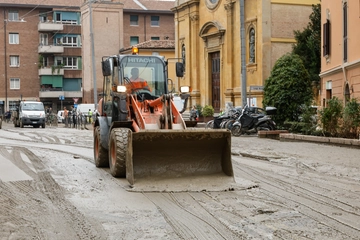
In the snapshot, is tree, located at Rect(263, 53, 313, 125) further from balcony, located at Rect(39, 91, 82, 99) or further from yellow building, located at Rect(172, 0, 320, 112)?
balcony, located at Rect(39, 91, 82, 99)

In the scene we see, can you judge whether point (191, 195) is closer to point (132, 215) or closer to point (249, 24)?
point (132, 215)

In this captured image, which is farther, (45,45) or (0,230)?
(45,45)

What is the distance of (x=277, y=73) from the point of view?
28.9 meters

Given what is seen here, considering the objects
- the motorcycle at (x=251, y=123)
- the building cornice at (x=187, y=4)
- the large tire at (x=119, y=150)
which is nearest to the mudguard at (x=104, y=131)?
the large tire at (x=119, y=150)

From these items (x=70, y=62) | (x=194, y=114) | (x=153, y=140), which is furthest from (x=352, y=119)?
(x=70, y=62)

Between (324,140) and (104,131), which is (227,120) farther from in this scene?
(104,131)

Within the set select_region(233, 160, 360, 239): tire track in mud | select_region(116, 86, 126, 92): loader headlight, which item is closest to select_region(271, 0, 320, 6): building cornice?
select_region(233, 160, 360, 239): tire track in mud

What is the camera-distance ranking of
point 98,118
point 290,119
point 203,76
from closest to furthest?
point 98,118, point 290,119, point 203,76

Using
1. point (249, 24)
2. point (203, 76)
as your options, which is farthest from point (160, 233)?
point (203, 76)

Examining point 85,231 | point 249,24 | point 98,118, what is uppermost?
point 249,24

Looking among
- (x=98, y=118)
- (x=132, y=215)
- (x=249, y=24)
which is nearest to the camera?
(x=132, y=215)

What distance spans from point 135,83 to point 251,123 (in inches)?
573

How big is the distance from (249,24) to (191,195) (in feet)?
94.0

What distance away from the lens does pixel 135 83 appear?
13430 millimetres
